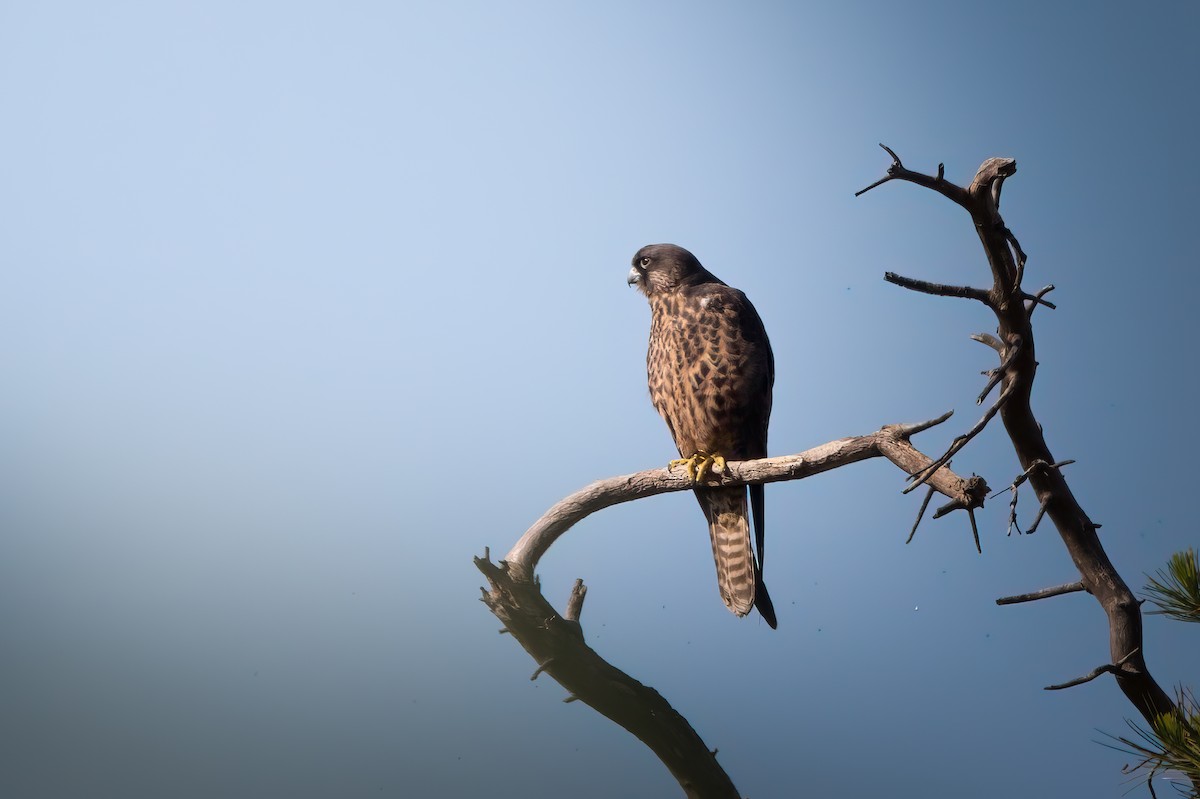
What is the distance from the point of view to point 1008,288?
151cm

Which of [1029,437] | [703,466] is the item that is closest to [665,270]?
[703,466]

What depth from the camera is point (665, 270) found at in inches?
107

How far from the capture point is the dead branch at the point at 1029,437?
142cm

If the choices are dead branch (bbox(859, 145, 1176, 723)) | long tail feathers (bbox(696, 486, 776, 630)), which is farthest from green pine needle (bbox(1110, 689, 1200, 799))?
long tail feathers (bbox(696, 486, 776, 630))

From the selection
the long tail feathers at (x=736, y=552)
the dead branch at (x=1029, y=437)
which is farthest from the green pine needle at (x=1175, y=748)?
the long tail feathers at (x=736, y=552)

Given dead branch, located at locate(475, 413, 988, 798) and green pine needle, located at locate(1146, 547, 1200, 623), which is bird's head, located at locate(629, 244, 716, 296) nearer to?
dead branch, located at locate(475, 413, 988, 798)

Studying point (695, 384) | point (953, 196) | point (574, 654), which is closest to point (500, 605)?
→ point (574, 654)

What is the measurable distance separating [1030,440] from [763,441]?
39.7 inches

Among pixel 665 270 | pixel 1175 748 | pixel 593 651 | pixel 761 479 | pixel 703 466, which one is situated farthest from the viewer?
pixel 665 270

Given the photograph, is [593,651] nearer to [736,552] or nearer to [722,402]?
[736,552]

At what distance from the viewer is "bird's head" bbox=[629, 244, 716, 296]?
2697mm

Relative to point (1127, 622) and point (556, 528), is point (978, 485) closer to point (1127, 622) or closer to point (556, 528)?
point (1127, 622)

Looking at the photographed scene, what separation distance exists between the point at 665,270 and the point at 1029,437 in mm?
1336

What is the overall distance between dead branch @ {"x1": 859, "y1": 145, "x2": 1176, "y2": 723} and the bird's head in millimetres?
1172
